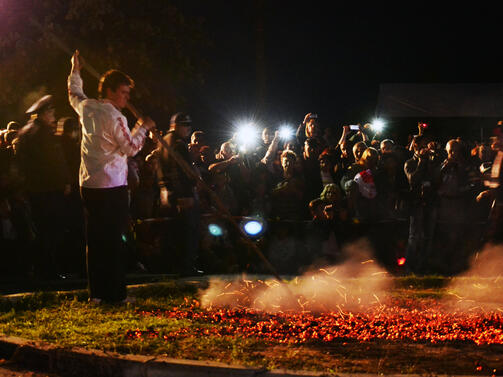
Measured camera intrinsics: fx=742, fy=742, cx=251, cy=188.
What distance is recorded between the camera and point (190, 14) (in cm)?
3441

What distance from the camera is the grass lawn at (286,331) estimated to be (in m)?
5.42

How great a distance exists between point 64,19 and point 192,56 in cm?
624

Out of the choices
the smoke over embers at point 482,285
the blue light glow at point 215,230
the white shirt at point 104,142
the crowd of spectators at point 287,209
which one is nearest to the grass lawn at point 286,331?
the smoke over embers at point 482,285

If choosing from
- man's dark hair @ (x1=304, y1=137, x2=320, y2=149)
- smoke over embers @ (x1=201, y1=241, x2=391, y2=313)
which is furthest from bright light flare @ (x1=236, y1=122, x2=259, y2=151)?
smoke over embers @ (x1=201, y1=241, x2=391, y2=313)

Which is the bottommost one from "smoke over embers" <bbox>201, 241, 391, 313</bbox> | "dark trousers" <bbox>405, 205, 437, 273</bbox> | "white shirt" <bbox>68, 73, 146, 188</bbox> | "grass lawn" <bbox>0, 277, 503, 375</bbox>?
"grass lawn" <bbox>0, 277, 503, 375</bbox>

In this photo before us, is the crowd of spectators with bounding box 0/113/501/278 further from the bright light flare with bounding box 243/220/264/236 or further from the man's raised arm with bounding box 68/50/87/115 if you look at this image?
the man's raised arm with bounding box 68/50/87/115

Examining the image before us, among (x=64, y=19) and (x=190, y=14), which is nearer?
(x=64, y=19)

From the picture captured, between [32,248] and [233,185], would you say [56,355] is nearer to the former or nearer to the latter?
[32,248]

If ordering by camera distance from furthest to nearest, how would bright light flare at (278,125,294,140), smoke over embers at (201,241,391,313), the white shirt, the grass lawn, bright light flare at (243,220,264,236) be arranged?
bright light flare at (278,125,294,140), bright light flare at (243,220,264,236), smoke over embers at (201,241,391,313), the white shirt, the grass lawn

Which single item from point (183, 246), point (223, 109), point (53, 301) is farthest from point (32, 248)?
point (223, 109)

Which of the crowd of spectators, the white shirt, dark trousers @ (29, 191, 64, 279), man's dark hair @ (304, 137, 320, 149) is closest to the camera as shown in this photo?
the white shirt

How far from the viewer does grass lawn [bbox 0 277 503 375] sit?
542 cm

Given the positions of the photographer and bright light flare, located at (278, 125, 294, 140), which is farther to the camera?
bright light flare, located at (278, 125, 294, 140)

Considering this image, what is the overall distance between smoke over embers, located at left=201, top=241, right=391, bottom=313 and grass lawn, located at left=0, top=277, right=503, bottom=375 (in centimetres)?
13
